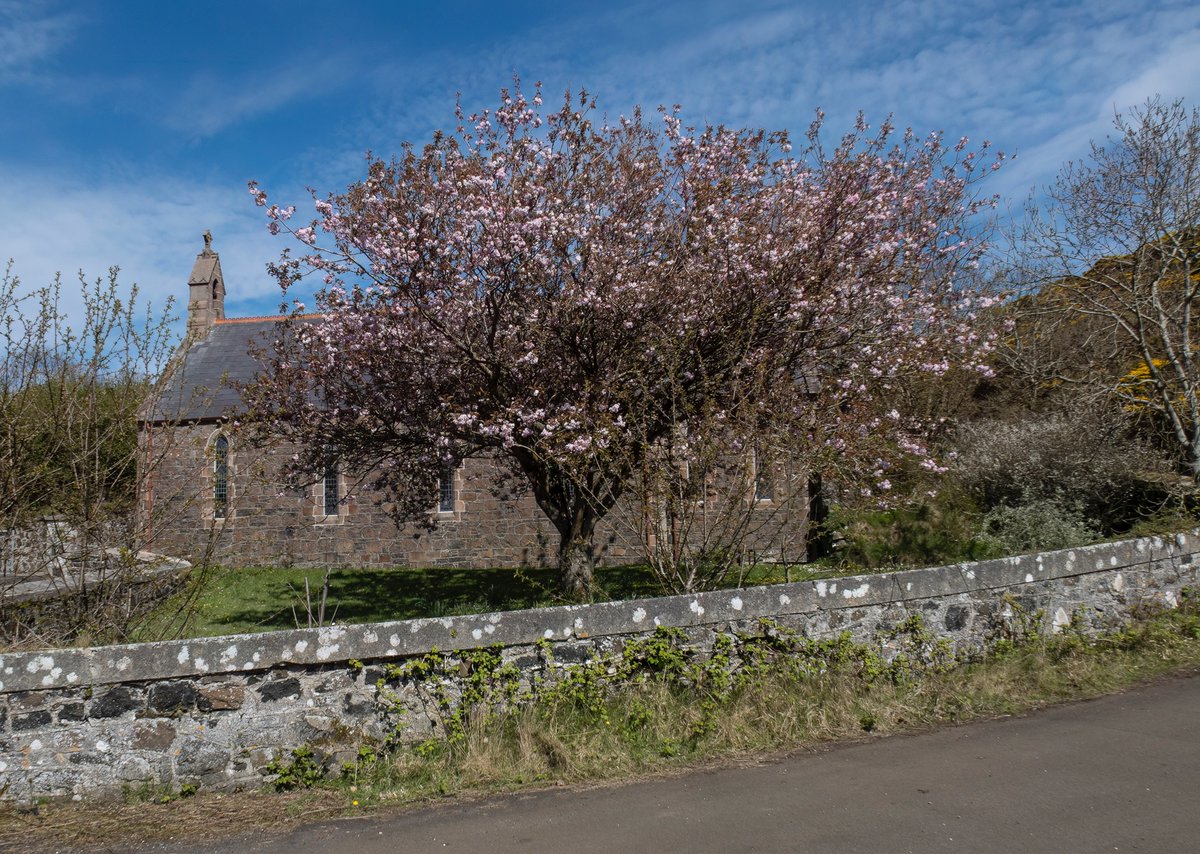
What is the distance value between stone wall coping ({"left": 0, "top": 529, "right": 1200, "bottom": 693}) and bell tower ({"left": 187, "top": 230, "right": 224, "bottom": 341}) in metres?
22.6

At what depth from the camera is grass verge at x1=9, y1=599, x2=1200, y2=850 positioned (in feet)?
14.7

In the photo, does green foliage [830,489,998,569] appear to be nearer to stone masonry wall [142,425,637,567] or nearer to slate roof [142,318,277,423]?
stone masonry wall [142,425,637,567]

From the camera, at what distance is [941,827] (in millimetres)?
3818

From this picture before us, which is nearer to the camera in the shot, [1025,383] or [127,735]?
[127,735]

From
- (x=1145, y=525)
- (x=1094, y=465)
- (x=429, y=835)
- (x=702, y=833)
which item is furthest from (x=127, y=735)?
(x=1094, y=465)

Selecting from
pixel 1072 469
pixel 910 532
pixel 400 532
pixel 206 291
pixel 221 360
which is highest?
pixel 206 291

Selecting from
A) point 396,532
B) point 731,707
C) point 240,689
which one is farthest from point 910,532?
point 396,532

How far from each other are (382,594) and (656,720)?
10.7m

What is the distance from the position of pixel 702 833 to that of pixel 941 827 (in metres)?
1.10

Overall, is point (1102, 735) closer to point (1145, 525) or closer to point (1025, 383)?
point (1145, 525)

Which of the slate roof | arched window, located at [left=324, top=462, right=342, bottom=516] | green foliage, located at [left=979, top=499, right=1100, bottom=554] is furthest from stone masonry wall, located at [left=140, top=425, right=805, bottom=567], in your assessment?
green foliage, located at [left=979, top=499, right=1100, bottom=554]

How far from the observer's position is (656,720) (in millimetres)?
5184

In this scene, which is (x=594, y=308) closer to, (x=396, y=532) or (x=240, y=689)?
(x=240, y=689)

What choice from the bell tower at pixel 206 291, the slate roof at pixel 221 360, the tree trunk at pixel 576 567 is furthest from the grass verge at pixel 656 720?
the bell tower at pixel 206 291
